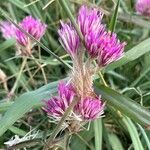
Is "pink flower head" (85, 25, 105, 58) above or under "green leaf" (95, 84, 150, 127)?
above

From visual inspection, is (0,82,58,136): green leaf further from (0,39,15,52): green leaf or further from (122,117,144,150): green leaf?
(0,39,15,52): green leaf

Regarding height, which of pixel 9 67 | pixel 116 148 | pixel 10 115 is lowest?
pixel 116 148

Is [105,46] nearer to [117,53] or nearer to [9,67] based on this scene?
[117,53]

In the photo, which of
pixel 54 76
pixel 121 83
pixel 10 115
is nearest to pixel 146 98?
pixel 121 83

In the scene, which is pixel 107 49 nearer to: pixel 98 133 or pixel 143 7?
pixel 98 133

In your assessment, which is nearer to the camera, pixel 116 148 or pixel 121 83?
pixel 116 148

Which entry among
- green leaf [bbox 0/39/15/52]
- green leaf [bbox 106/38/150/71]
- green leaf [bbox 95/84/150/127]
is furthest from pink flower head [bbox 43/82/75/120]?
green leaf [bbox 0/39/15/52]

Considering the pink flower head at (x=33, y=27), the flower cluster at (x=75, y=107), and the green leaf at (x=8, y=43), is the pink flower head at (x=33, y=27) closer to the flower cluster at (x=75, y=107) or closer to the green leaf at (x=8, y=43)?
the green leaf at (x=8, y=43)

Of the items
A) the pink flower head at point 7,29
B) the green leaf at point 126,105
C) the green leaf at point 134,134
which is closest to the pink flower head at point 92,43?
→ the green leaf at point 126,105
